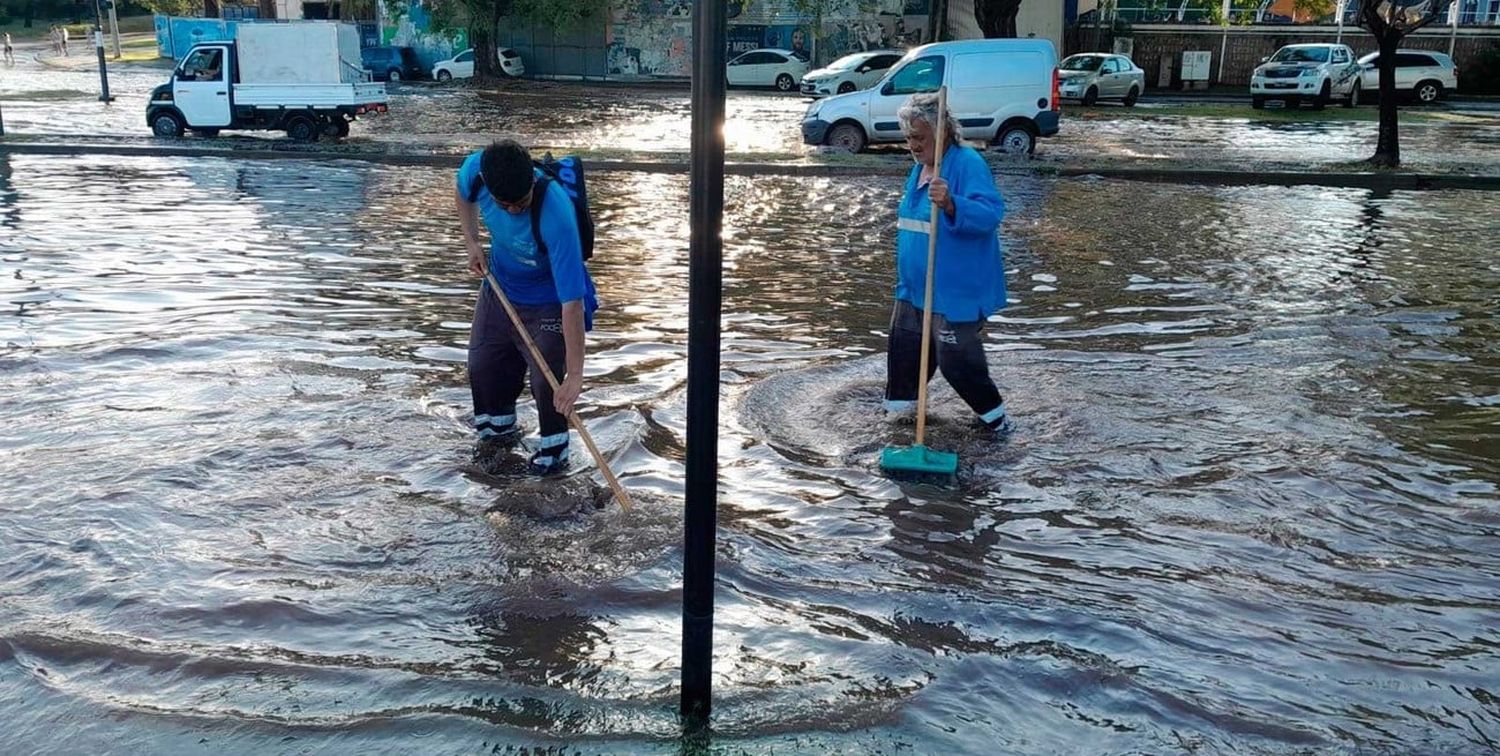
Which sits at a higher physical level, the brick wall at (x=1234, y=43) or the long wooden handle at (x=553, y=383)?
the brick wall at (x=1234, y=43)

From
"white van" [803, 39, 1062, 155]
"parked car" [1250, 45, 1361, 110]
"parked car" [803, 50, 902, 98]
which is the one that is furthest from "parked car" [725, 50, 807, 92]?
"white van" [803, 39, 1062, 155]

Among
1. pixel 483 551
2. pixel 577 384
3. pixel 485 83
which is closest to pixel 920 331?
pixel 577 384

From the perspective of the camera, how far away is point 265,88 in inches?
869

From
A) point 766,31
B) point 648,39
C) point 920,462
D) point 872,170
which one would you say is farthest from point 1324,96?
point 920,462

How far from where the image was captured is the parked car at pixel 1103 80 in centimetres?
3288

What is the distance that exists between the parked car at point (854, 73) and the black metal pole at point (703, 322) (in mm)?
27587

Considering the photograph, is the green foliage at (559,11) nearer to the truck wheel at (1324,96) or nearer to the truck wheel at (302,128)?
the truck wheel at (302,128)

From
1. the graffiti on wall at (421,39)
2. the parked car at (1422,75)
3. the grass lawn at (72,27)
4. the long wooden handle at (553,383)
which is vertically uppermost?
the grass lawn at (72,27)

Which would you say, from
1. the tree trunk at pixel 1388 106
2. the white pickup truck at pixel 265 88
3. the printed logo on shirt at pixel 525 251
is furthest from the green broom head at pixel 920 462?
the white pickup truck at pixel 265 88

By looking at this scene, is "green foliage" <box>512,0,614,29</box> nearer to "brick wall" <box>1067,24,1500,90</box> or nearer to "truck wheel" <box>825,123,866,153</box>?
"brick wall" <box>1067,24,1500,90</box>

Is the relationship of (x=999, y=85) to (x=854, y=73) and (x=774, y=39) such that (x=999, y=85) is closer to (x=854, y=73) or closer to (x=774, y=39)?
(x=854, y=73)

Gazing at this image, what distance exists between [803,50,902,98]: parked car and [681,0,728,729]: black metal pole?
90.5 ft

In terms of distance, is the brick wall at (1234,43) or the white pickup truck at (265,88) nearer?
the white pickup truck at (265,88)

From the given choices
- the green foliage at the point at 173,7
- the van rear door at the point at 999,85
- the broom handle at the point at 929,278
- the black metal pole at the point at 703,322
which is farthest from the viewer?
the green foliage at the point at 173,7
